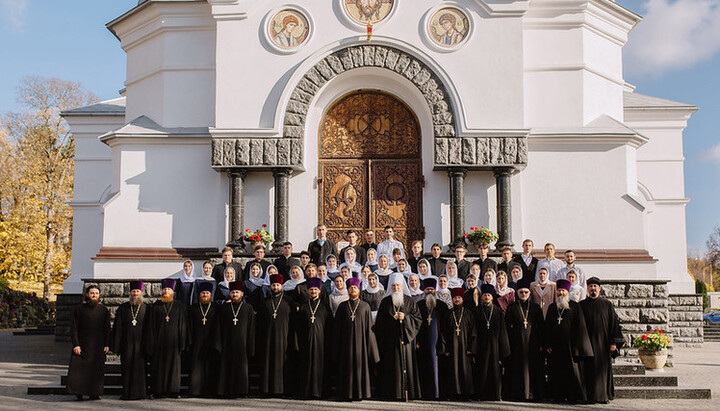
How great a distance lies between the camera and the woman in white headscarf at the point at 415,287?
11.2m

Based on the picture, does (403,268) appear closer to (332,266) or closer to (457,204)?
(332,266)

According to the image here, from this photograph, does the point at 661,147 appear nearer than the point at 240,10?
No

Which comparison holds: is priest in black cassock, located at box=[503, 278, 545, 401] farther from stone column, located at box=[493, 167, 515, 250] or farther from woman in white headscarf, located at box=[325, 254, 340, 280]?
stone column, located at box=[493, 167, 515, 250]

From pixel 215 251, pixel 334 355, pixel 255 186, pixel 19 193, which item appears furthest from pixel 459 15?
pixel 19 193

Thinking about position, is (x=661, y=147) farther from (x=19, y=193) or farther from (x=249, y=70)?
(x=19, y=193)

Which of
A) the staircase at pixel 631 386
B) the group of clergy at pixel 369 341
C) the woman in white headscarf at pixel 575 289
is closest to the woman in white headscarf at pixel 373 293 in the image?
the group of clergy at pixel 369 341

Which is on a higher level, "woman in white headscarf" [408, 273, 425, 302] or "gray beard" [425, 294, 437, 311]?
"woman in white headscarf" [408, 273, 425, 302]

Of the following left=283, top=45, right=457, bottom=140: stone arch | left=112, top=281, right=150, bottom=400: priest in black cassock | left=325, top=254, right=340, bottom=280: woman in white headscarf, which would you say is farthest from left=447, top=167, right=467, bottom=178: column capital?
left=112, top=281, right=150, bottom=400: priest in black cassock

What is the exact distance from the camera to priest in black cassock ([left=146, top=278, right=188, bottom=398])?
36.1ft

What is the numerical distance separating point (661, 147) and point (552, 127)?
6.91m

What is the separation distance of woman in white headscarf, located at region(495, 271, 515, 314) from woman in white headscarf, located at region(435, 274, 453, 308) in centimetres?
75

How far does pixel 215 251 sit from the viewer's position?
15430mm

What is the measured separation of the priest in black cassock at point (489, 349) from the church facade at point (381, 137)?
4252mm

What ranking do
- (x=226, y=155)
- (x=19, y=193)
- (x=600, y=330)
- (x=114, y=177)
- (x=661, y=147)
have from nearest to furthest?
(x=600, y=330) → (x=226, y=155) → (x=114, y=177) → (x=661, y=147) → (x=19, y=193)
